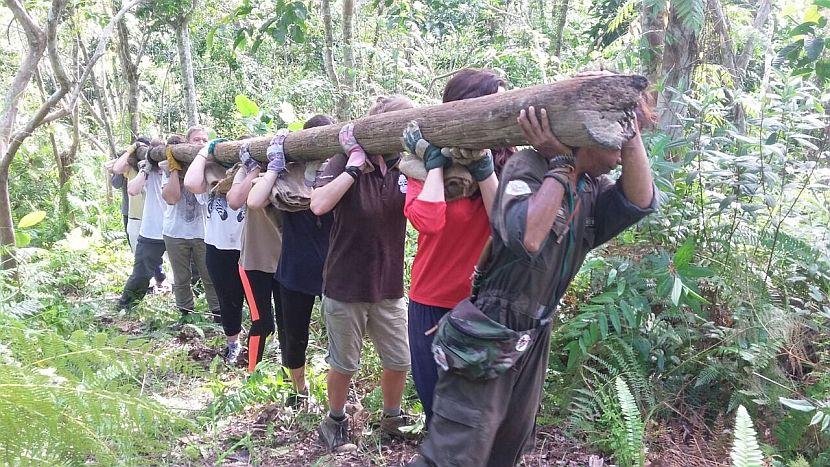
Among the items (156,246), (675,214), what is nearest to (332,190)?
(675,214)

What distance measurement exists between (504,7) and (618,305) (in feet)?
34.8

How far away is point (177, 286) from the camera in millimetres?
6508

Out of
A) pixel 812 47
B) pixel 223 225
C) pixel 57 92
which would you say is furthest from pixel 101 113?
pixel 812 47

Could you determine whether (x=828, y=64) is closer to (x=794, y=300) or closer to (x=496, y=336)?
(x=794, y=300)

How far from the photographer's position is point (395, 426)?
394 centimetres

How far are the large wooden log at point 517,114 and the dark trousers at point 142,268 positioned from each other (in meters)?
3.95

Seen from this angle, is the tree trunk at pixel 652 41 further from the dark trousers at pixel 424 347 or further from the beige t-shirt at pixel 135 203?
the beige t-shirt at pixel 135 203

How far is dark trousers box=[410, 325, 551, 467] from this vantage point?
7.98 ft

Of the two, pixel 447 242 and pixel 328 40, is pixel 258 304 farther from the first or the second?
pixel 328 40

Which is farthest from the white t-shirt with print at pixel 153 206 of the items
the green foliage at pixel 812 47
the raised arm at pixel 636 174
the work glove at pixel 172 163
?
the green foliage at pixel 812 47

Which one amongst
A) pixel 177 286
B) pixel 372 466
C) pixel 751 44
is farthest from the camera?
pixel 751 44

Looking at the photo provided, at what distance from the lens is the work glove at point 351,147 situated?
11.4ft

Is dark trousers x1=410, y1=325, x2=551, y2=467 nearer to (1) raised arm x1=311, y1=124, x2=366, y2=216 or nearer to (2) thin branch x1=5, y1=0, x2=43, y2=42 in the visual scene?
(1) raised arm x1=311, y1=124, x2=366, y2=216

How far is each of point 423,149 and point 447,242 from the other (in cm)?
47
